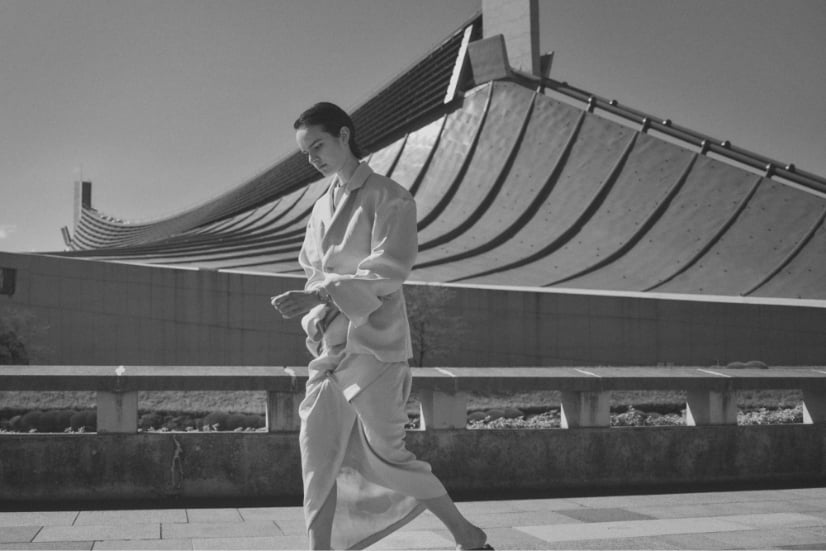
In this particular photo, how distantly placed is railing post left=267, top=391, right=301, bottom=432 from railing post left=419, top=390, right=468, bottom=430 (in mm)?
899

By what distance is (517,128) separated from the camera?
2736cm

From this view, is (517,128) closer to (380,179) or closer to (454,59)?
(454,59)

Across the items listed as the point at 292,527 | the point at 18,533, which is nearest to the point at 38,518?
the point at 18,533

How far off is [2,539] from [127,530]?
0.61m

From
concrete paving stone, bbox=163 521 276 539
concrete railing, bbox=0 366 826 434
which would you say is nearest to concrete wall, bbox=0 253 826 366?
concrete railing, bbox=0 366 826 434

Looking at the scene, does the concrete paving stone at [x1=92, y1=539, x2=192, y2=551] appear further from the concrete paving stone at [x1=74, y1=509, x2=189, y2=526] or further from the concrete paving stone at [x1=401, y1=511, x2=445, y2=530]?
the concrete paving stone at [x1=401, y1=511, x2=445, y2=530]

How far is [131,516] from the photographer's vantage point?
205 inches

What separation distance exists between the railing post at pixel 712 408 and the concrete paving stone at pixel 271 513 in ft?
10.8

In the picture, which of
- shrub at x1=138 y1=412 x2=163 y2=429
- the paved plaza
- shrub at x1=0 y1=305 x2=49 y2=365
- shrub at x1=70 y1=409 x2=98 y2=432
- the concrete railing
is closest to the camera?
the paved plaza

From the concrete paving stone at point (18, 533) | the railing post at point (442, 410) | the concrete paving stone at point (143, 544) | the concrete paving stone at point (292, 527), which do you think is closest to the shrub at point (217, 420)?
the railing post at point (442, 410)

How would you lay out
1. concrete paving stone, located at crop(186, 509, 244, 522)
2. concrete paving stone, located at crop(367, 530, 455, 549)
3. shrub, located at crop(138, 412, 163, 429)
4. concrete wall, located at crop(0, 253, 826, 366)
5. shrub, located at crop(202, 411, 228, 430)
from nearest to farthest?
concrete paving stone, located at crop(367, 530, 455, 549)
concrete paving stone, located at crop(186, 509, 244, 522)
shrub, located at crop(202, 411, 228, 430)
shrub, located at crop(138, 412, 163, 429)
concrete wall, located at crop(0, 253, 826, 366)

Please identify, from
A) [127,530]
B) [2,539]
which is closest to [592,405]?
[127,530]

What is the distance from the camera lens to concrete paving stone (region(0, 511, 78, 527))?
4.90 m

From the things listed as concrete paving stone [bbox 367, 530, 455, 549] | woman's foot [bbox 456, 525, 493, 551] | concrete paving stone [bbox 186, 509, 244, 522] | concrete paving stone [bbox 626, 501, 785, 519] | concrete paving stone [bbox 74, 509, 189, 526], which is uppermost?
woman's foot [bbox 456, 525, 493, 551]
